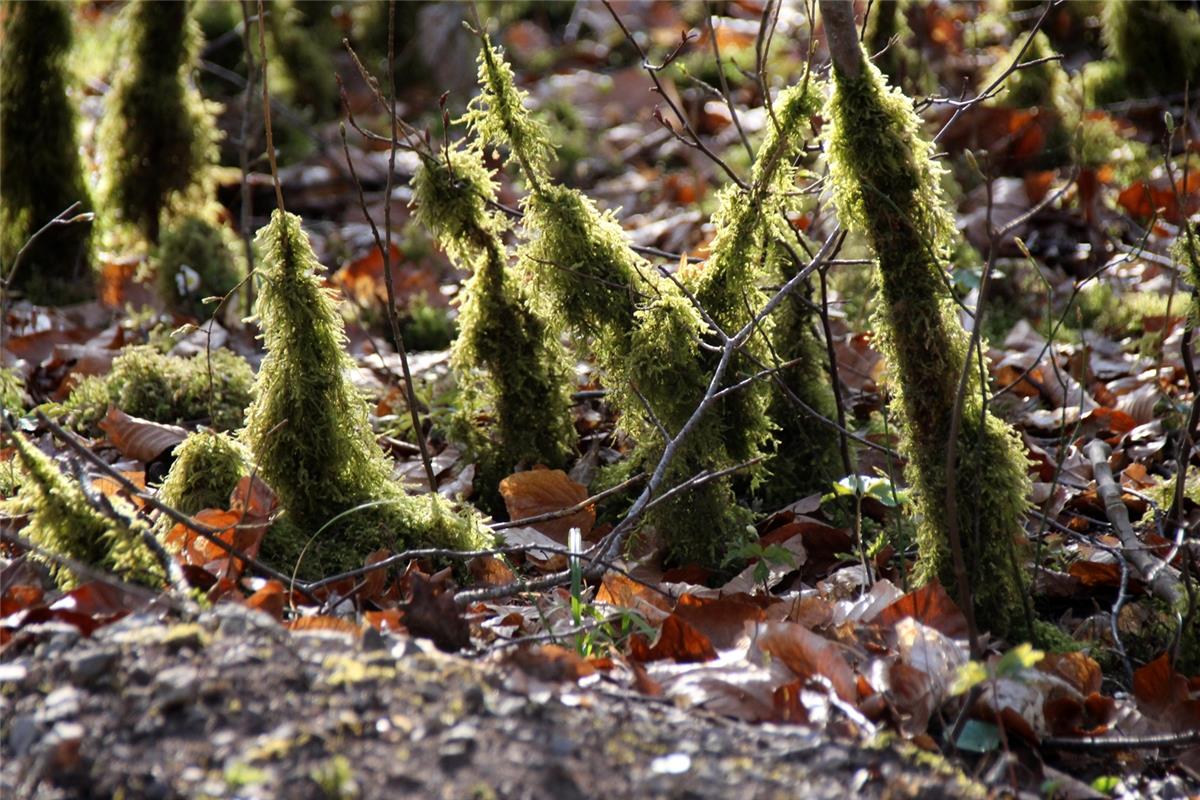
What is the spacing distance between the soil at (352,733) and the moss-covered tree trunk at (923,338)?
0.67 m

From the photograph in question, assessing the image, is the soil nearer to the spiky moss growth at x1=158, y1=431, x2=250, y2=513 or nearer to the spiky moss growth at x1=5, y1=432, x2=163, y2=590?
the spiky moss growth at x1=5, y1=432, x2=163, y2=590

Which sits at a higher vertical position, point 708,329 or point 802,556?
point 708,329

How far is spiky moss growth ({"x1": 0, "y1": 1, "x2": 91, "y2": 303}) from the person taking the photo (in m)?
4.65

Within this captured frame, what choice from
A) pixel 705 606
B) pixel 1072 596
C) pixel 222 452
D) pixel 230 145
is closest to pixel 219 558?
pixel 222 452

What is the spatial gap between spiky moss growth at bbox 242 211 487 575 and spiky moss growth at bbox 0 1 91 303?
277 cm

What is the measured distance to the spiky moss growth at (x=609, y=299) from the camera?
101 inches

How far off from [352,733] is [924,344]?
50.6 inches

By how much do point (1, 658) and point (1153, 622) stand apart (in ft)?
7.37

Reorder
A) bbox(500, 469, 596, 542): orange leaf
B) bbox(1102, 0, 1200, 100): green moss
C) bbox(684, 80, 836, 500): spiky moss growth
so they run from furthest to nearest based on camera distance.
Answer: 1. bbox(1102, 0, 1200, 100): green moss
2. bbox(500, 469, 596, 542): orange leaf
3. bbox(684, 80, 836, 500): spiky moss growth

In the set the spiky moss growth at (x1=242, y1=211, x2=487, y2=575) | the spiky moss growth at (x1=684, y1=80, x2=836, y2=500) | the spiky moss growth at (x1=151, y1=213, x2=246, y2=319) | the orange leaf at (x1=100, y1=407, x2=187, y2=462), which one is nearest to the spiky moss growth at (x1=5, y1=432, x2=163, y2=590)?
the spiky moss growth at (x1=242, y1=211, x2=487, y2=575)

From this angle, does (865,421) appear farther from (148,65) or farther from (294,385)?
(148,65)

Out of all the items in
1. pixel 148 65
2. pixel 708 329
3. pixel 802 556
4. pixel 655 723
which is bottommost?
pixel 655 723

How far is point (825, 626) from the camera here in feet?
7.54

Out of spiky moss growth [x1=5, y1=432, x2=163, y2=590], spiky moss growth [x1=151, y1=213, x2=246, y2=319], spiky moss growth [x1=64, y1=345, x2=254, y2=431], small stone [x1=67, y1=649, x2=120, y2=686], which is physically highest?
spiky moss growth [x1=151, y1=213, x2=246, y2=319]
